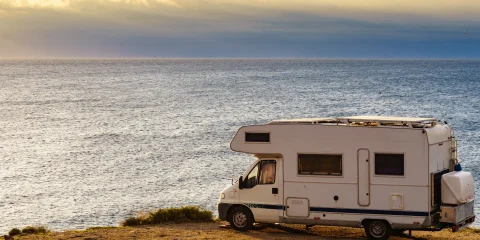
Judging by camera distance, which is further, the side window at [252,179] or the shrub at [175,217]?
the shrub at [175,217]

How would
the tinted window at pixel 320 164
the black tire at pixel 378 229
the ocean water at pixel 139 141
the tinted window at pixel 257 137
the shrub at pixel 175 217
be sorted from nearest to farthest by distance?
the black tire at pixel 378 229
the tinted window at pixel 320 164
the tinted window at pixel 257 137
the shrub at pixel 175 217
the ocean water at pixel 139 141

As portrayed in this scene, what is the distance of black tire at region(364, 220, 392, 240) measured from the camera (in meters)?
19.4

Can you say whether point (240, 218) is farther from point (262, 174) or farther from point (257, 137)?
point (257, 137)

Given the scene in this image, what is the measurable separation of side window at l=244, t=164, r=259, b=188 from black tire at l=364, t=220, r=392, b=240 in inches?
132

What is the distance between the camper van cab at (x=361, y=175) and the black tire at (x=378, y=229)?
0.03 m

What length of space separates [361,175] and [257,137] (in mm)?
3004

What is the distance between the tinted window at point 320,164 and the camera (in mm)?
19672

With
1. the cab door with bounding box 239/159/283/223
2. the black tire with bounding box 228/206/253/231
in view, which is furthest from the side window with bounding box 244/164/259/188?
the black tire with bounding box 228/206/253/231

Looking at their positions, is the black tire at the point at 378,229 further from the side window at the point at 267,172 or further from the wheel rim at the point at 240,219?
the wheel rim at the point at 240,219

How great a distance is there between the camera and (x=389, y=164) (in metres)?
19.2

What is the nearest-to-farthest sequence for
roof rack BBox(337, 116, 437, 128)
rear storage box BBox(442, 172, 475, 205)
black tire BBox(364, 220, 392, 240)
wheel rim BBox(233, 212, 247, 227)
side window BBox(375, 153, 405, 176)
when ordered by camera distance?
1. rear storage box BBox(442, 172, 475, 205)
2. side window BBox(375, 153, 405, 176)
3. roof rack BBox(337, 116, 437, 128)
4. black tire BBox(364, 220, 392, 240)
5. wheel rim BBox(233, 212, 247, 227)

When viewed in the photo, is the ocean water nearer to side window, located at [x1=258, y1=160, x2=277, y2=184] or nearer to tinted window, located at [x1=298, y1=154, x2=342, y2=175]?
side window, located at [x1=258, y1=160, x2=277, y2=184]

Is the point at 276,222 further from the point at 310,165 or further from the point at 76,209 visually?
the point at 76,209

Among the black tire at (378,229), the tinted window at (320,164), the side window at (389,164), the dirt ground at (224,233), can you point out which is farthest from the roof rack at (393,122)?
the dirt ground at (224,233)
